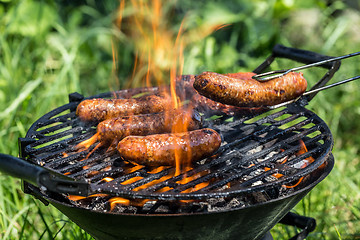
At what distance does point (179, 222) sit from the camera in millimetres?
1694

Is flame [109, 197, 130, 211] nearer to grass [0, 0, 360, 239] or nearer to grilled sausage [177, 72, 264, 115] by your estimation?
grilled sausage [177, 72, 264, 115]

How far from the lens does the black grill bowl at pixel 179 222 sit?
1.68m

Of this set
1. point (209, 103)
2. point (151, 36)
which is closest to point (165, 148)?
point (209, 103)

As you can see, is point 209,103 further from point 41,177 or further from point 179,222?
point 41,177

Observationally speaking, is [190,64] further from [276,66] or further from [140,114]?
[140,114]

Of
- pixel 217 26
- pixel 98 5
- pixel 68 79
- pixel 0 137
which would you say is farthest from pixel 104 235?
pixel 98 5

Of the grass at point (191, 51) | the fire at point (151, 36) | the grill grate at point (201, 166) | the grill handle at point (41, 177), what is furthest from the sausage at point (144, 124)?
the fire at point (151, 36)

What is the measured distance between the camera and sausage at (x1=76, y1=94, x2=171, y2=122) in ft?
7.80

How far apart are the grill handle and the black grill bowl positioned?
0.17m

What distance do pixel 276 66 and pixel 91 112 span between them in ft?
11.6

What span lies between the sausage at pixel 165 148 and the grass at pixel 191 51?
2184 mm

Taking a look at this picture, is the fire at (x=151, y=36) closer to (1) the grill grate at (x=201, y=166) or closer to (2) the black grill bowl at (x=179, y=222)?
(1) the grill grate at (x=201, y=166)

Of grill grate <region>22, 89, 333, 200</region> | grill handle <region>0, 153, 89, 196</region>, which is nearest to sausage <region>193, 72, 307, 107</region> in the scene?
grill grate <region>22, 89, 333, 200</region>

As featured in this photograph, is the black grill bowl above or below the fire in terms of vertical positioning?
below
